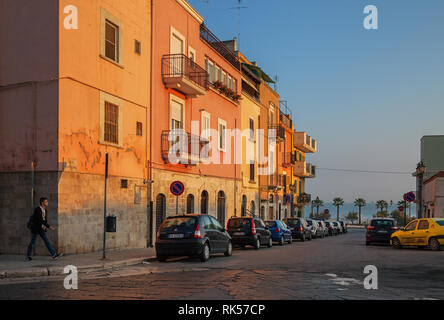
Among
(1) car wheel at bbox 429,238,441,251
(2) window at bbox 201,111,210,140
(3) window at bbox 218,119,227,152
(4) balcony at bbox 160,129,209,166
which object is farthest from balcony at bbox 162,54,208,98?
(1) car wheel at bbox 429,238,441,251

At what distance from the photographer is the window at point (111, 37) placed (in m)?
18.8

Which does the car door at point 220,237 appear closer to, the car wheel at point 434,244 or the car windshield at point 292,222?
the car wheel at point 434,244

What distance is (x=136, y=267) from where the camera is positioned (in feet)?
46.6

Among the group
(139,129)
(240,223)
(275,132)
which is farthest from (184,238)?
(275,132)

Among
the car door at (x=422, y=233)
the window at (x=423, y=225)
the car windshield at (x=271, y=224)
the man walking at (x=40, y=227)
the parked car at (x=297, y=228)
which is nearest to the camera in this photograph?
the man walking at (x=40, y=227)

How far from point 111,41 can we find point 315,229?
24499mm

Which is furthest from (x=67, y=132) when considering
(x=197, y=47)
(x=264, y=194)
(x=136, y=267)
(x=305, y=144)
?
Answer: (x=305, y=144)

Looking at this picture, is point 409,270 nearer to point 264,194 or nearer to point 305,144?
point 264,194

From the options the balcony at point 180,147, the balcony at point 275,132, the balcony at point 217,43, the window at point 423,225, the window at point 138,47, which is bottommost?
the window at point 423,225

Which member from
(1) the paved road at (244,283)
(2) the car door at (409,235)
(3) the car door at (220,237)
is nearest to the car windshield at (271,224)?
(2) the car door at (409,235)

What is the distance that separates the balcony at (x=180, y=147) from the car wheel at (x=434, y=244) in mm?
11767

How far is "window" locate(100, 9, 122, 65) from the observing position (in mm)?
18797

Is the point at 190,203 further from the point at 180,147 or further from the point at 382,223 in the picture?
the point at 382,223

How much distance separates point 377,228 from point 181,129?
1166 centimetres
